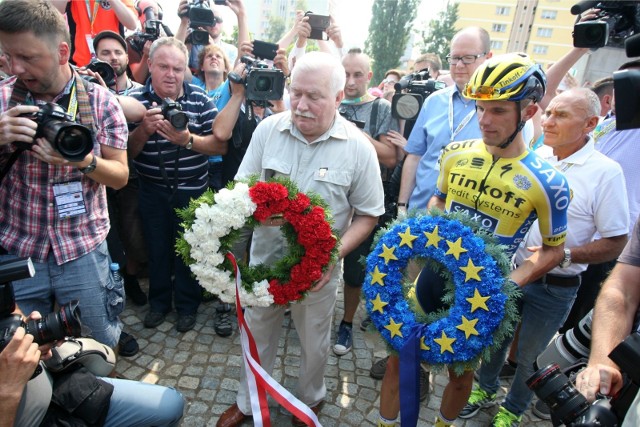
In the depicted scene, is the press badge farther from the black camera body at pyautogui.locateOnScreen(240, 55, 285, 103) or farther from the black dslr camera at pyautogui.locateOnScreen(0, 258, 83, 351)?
the black camera body at pyautogui.locateOnScreen(240, 55, 285, 103)

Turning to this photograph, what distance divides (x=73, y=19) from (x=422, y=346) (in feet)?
19.4

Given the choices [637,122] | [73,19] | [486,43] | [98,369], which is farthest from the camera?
[73,19]

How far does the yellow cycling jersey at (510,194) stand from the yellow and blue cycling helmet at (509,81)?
37 cm

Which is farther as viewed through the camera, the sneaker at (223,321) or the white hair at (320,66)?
the sneaker at (223,321)

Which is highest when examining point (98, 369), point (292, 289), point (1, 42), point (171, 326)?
point (1, 42)

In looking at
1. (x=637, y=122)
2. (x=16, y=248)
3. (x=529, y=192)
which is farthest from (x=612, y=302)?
(x=16, y=248)

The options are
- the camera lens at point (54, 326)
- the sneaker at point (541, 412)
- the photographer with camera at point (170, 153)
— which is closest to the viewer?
the camera lens at point (54, 326)

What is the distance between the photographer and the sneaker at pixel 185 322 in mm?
4156

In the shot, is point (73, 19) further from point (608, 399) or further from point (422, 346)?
point (608, 399)

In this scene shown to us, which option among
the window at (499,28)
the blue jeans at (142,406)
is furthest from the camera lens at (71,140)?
the window at (499,28)

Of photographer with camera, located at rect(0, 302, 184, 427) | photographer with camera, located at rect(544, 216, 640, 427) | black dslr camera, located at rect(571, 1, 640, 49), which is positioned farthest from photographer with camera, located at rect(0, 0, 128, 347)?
black dslr camera, located at rect(571, 1, 640, 49)

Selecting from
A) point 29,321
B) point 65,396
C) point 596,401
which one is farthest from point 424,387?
point 29,321

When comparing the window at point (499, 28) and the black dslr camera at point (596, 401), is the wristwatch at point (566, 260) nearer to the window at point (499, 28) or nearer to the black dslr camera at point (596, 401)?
the black dslr camera at point (596, 401)

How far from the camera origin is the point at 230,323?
4.21 meters
